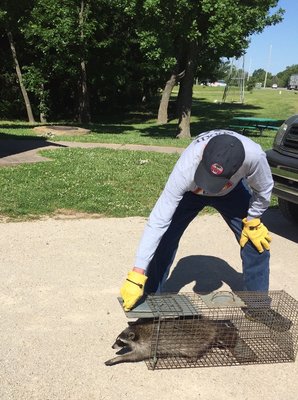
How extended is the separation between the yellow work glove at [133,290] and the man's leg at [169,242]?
0.51 m

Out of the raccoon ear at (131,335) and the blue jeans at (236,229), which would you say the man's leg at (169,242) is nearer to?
the blue jeans at (236,229)

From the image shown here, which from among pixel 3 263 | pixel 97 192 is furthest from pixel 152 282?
pixel 97 192

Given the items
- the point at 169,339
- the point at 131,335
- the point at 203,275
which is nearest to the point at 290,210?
the point at 203,275

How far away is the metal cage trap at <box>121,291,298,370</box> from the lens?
10.2ft

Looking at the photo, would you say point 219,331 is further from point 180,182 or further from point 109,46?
point 109,46

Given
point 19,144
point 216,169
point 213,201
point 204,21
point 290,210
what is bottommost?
point 19,144

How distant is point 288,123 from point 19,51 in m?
21.3

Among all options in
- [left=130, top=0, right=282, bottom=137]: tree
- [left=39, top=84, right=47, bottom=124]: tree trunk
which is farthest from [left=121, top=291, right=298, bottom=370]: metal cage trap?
[left=39, top=84, right=47, bottom=124]: tree trunk

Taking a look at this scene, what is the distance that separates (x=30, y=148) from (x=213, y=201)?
28.7 feet

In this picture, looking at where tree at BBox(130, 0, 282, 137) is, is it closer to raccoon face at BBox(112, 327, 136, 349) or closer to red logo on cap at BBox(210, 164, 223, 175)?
red logo on cap at BBox(210, 164, 223, 175)

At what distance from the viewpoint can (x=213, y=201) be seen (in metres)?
3.53

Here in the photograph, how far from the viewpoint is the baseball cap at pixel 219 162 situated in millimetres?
2809

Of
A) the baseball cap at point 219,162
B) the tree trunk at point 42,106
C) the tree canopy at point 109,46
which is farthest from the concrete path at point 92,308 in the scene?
the tree trunk at point 42,106

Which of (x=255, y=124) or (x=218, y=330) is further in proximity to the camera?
(x=255, y=124)
